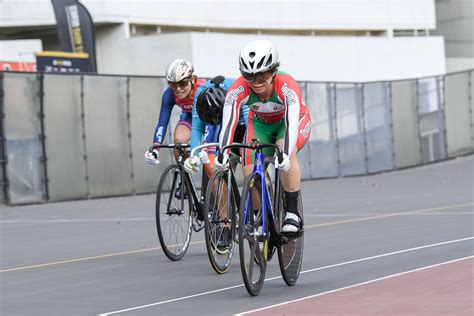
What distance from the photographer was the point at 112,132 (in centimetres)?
2462

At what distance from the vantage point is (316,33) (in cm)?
5822

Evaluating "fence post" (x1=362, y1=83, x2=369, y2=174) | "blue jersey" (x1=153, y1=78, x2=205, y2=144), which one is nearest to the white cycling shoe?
"blue jersey" (x1=153, y1=78, x2=205, y2=144)

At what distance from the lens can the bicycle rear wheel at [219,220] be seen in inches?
379

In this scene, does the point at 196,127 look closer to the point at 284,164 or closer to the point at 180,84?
the point at 180,84

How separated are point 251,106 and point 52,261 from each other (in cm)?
344

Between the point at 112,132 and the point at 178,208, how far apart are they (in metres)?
13.0

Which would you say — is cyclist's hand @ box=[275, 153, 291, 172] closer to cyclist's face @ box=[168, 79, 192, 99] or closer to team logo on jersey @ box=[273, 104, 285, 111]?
team logo on jersey @ box=[273, 104, 285, 111]

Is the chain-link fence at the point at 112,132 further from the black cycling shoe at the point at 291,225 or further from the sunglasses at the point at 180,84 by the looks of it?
the black cycling shoe at the point at 291,225

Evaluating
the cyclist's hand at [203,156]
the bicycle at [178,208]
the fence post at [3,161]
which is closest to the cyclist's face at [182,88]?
the bicycle at [178,208]

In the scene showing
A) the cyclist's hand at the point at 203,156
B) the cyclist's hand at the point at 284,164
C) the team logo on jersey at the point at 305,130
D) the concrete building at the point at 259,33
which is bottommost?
the cyclist's hand at the point at 284,164

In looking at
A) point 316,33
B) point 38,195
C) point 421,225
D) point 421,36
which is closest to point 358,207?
point 421,225

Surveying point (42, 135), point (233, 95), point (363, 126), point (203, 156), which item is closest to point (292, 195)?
point (233, 95)

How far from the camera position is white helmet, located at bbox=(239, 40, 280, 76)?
30.1ft

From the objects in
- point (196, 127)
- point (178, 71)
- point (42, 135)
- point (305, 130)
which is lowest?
point (305, 130)
